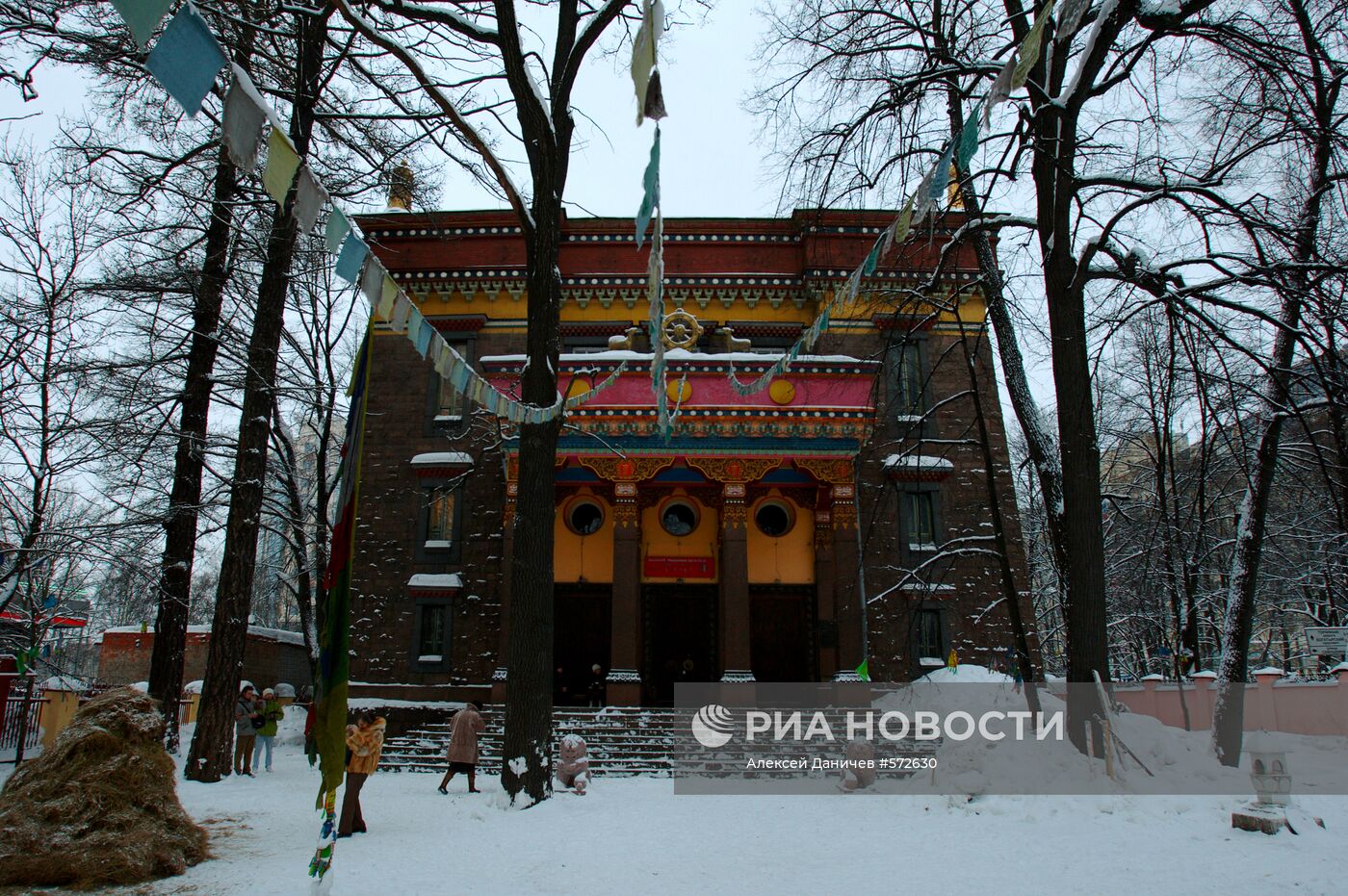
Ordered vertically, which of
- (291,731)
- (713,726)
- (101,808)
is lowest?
(291,731)

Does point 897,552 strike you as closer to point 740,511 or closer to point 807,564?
point 807,564

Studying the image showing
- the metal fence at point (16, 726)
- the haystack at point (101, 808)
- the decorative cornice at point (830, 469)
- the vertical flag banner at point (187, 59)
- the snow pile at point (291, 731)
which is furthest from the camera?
the snow pile at point (291, 731)

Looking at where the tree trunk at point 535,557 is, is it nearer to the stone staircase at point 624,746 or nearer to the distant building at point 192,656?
the stone staircase at point 624,746

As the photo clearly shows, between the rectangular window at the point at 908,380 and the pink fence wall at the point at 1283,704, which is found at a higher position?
the rectangular window at the point at 908,380

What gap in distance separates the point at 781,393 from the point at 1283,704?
1468 cm

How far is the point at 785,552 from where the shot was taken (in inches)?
868

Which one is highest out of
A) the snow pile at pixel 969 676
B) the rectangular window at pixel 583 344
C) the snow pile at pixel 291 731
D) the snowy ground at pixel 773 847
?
the rectangular window at pixel 583 344

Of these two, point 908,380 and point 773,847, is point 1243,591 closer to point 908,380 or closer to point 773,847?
point 773,847

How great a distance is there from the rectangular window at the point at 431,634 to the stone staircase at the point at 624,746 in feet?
13.5

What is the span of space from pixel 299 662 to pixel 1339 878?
37277mm

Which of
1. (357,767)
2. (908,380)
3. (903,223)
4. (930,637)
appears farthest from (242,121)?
(908,380)

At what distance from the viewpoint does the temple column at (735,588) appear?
1855 cm

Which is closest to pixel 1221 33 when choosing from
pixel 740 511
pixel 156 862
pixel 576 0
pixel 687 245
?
pixel 576 0

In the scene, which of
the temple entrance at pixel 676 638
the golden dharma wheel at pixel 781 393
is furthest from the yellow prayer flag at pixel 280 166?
the temple entrance at pixel 676 638
